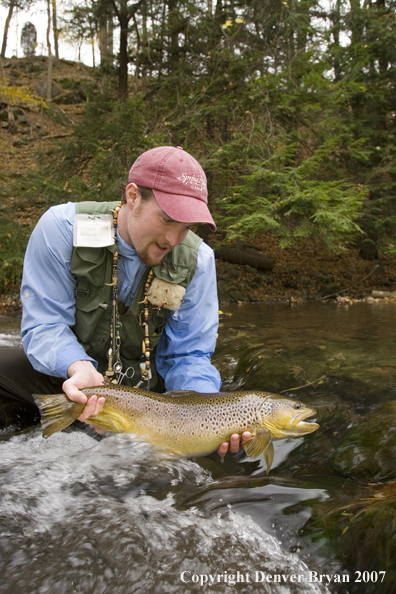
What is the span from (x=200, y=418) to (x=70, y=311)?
117 cm

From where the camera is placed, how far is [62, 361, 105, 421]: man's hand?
8.97ft

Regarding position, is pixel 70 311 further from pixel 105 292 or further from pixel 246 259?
pixel 246 259

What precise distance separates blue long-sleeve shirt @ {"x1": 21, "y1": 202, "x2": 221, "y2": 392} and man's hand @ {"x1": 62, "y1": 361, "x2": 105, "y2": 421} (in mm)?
85

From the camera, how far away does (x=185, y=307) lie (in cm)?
360

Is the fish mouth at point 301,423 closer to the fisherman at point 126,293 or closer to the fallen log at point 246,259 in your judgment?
the fisherman at point 126,293

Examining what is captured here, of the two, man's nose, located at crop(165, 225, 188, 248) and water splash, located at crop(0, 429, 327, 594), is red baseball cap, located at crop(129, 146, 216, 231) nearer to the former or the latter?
man's nose, located at crop(165, 225, 188, 248)

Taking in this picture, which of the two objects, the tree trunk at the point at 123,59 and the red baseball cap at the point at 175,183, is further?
the tree trunk at the point at 123,59

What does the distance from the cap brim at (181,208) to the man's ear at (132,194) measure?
0.17 m

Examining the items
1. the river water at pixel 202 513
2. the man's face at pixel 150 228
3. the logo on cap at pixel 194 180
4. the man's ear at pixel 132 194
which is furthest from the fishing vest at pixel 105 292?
the river water at pixel 202 513

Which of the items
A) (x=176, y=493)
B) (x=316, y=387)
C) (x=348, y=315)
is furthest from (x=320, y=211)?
(x=176, y=493)

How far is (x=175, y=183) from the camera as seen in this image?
293 cm

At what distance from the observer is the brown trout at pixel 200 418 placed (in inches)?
114

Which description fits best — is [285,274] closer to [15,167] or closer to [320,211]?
[320,211]

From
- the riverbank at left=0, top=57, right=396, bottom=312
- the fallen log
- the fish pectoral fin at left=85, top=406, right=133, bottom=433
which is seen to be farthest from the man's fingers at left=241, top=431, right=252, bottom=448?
the fallen log
